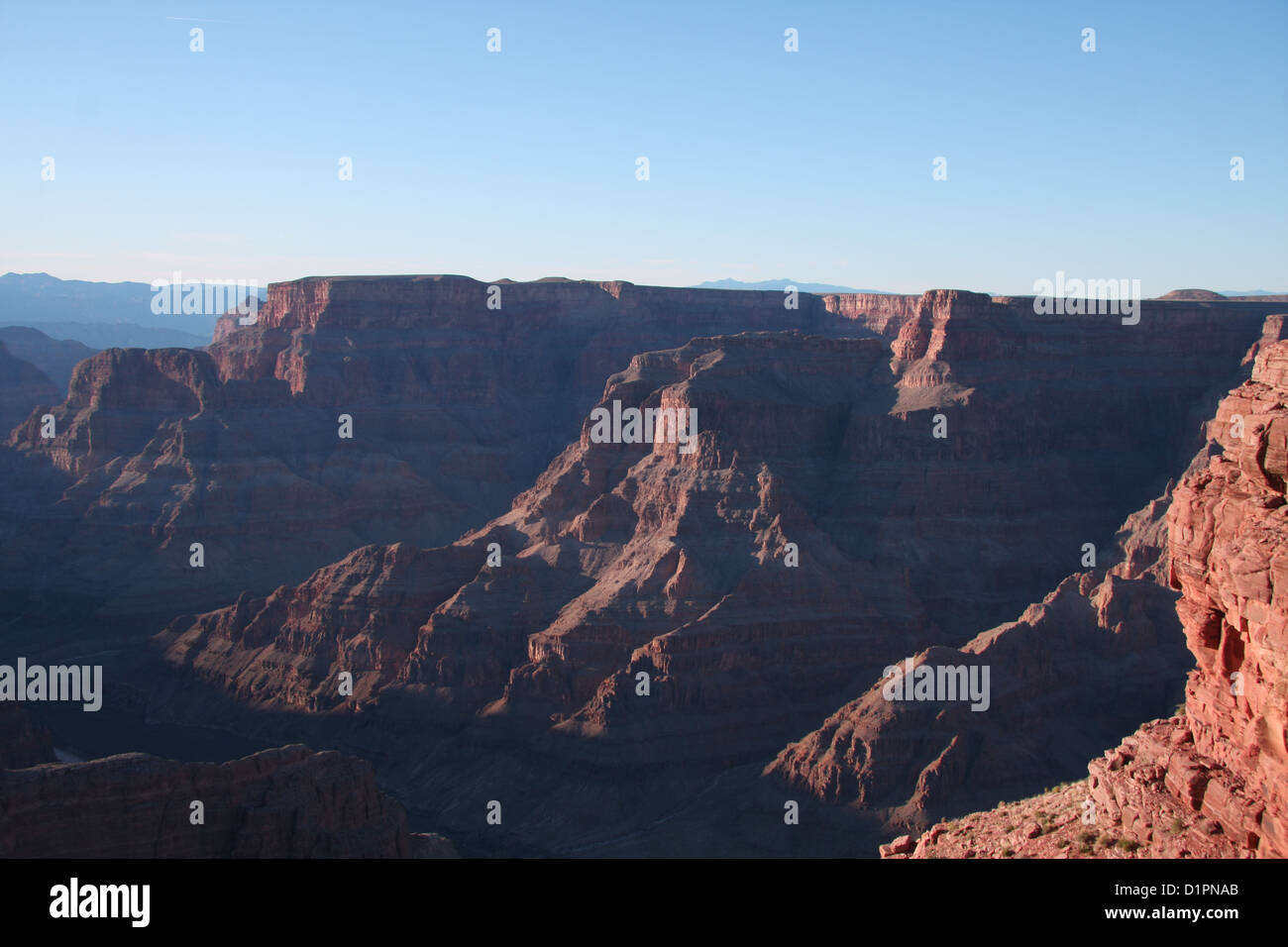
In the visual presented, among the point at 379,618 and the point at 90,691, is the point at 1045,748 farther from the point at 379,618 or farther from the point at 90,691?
the point at 90,691

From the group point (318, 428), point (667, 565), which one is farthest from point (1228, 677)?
point (318, 428)

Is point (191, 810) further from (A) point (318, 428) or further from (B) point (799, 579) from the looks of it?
(A) point (318, 428)
